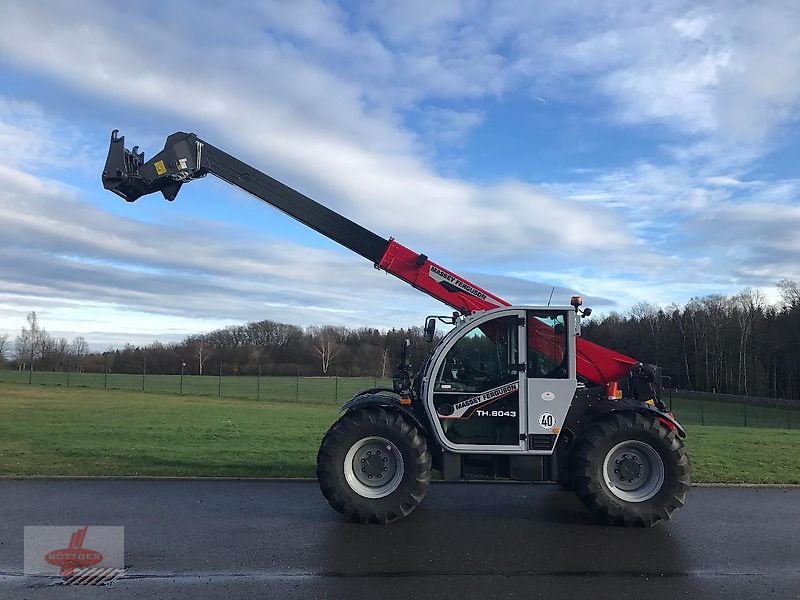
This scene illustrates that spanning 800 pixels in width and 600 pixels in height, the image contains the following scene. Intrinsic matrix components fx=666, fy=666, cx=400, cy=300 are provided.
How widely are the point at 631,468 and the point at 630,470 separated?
1.1 inches

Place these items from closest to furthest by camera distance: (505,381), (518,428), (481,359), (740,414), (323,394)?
(518,428)
(505,381)
(481,359)
(740,414)
(323,394)

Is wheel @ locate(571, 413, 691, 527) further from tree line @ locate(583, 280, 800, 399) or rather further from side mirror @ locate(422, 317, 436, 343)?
tree line @ locate(583, 280, 800, 399)

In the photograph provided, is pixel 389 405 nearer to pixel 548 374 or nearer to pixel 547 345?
pixel 548 374

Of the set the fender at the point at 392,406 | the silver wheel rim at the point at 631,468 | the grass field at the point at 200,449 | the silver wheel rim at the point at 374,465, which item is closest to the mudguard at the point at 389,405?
the fender at the point at 392,406

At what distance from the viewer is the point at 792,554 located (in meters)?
6.70

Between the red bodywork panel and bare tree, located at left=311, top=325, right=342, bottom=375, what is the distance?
74.8m

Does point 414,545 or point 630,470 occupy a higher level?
point 630,470

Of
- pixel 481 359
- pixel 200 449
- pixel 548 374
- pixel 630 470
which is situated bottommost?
pixel 200 449

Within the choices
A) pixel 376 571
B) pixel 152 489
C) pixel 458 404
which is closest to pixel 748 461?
pixel 458 404

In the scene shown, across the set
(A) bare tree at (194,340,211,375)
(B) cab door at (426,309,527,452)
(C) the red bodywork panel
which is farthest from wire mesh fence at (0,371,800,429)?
(B) cab door at (426,309,527,452)

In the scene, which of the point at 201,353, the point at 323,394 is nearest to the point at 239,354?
the point at 201,353

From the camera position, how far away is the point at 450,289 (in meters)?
9.07

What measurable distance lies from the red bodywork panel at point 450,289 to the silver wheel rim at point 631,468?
3.28ft

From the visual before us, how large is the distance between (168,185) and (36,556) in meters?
5.07
